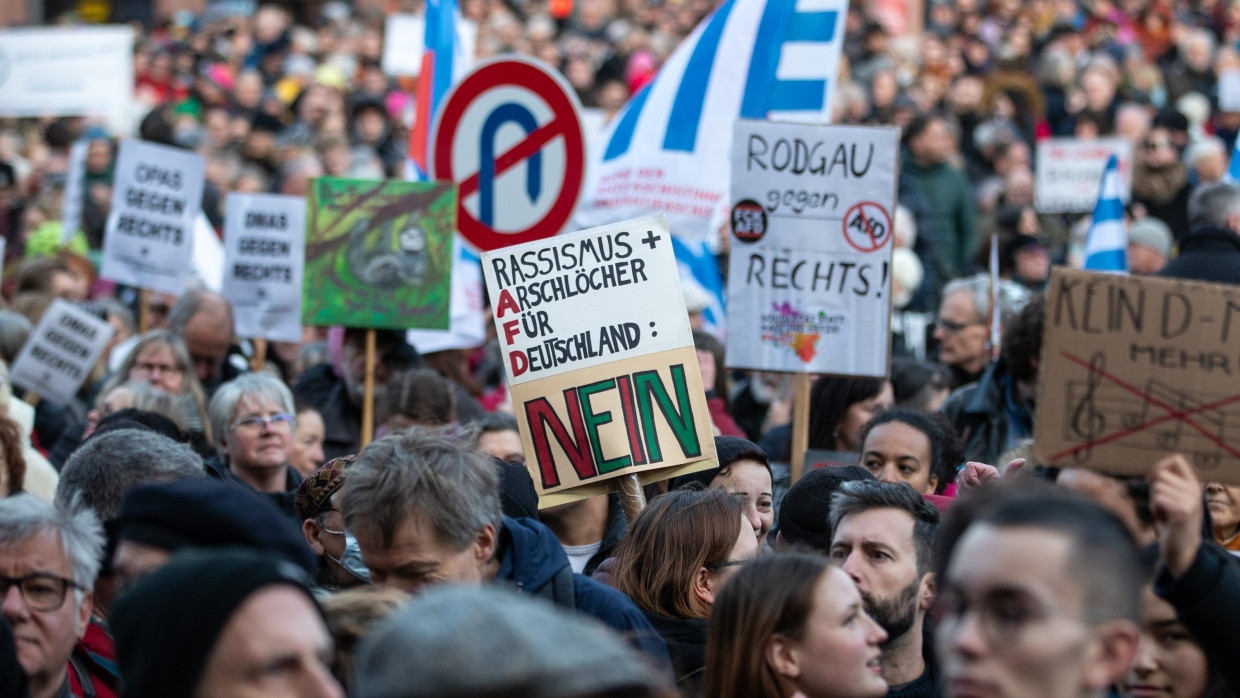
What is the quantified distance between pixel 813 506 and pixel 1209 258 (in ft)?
11.8

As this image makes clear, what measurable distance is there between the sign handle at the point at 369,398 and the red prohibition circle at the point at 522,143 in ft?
2.83

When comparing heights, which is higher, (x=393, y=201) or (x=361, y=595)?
(x=393, y=201)

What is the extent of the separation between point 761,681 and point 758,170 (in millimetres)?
3562

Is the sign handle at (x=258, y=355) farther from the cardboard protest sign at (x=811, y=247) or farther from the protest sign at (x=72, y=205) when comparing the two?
the cardboard protest sign at (x=811, y=247)

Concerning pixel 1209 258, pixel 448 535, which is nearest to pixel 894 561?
pixel 448 535

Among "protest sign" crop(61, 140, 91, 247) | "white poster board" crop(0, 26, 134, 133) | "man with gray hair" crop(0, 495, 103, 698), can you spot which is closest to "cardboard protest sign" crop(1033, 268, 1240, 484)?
"man with gray hair" crop(0, 495, 103, 698)

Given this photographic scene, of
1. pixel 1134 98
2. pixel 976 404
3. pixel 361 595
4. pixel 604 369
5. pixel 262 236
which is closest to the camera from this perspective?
pixel 361 595

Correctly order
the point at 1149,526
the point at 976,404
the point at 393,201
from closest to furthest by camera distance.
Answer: the point at 1149,526 → the point at 976,404 → the point at 393,201

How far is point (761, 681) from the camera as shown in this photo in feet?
12.0

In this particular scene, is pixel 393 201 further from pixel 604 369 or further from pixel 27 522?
pixel 27 522

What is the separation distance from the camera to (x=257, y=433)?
6488mm

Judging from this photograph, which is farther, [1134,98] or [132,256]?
[1134,98]

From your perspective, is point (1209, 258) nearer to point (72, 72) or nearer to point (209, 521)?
point (209, 521)

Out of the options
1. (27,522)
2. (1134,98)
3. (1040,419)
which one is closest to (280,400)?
(27,522)
